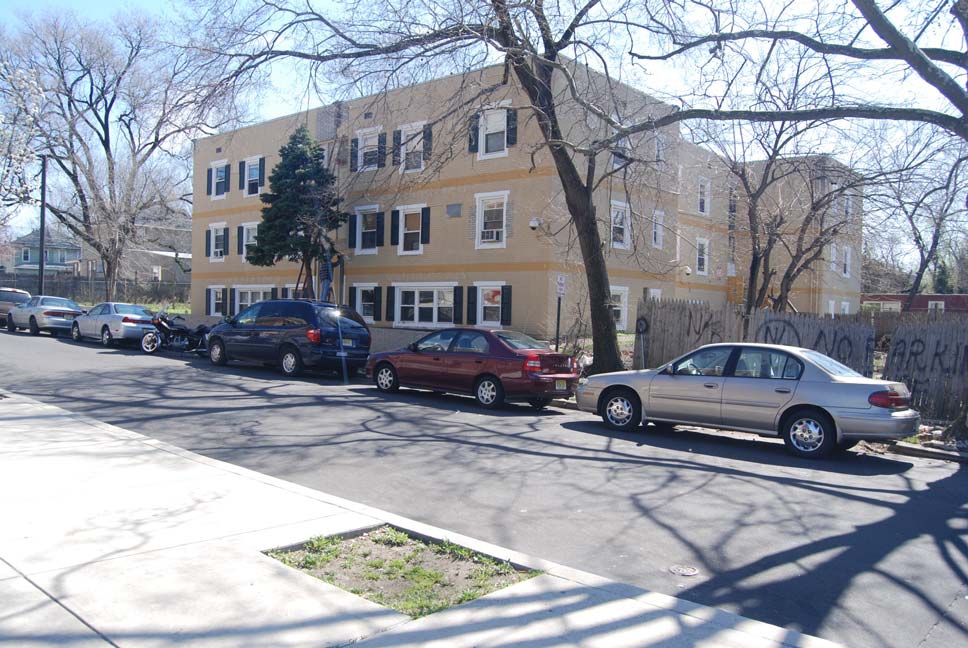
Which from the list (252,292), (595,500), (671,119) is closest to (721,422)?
(595,500)

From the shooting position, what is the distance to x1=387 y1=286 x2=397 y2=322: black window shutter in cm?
2855

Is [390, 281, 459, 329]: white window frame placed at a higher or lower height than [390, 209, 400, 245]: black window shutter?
lower

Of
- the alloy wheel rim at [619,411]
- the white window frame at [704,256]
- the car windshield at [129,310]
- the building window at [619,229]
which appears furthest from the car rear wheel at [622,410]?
A: the white window frame at [704,256]

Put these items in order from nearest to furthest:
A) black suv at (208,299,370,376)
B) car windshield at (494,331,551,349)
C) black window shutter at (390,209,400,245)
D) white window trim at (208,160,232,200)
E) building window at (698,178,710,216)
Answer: car windshield at (494,331,551,349) < black suv at (208,299,370,376) < black window shutter at (390,209,400,245) < building window at (698,178,710,216) < white window trim at (208,160,232,200)

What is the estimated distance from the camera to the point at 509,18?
47.7 feet

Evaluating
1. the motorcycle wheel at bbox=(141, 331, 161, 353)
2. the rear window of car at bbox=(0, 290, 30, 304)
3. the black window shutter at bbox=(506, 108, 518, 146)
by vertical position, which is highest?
the black window shutter at bbox=(506, 108, 518, 146)

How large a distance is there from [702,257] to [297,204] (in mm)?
17878

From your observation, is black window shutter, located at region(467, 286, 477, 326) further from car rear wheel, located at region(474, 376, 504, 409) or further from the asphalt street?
car rear wheel, located at region(474, 376, 504, 409)

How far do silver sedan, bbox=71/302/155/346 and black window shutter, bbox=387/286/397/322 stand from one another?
842 cm

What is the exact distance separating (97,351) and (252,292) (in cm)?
A: 1309

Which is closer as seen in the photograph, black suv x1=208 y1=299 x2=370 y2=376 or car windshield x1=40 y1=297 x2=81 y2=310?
black suv x1=208 y1=299 x2=370 y2=376

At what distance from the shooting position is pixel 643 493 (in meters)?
7.54

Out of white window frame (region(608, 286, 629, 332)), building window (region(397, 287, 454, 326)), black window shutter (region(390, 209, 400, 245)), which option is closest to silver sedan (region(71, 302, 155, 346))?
building window (region(397, 287, 454, 326))

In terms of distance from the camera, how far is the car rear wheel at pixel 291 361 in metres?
17.4
